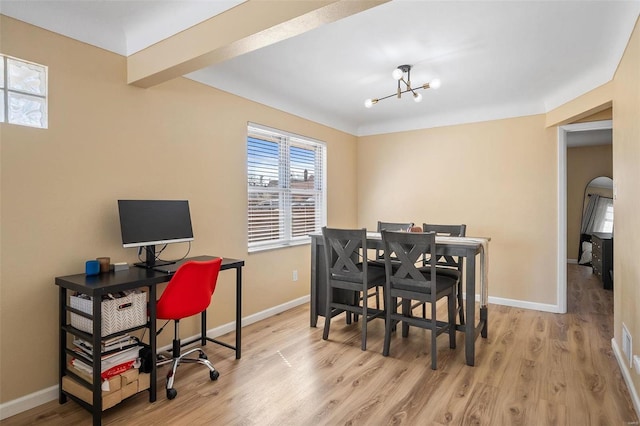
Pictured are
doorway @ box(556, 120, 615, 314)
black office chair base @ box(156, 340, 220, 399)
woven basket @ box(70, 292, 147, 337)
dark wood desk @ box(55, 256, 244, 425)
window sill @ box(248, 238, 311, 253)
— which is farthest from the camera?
doorway @ box(556, 120, 615, 314)

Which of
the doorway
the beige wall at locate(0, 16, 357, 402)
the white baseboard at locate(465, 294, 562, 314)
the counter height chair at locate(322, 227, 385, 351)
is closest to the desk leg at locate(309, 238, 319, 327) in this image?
the counter height chair at locate(322, 227, 385, 351)

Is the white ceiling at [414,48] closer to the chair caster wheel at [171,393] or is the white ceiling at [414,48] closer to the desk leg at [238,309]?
the desk leg at [238,309]

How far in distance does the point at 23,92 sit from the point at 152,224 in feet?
3.57

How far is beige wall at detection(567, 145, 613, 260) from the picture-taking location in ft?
23.0

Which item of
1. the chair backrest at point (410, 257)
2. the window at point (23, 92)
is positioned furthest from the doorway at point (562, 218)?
the window at point (23, 92)

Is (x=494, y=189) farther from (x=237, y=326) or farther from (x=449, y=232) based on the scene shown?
(x=237, y=326)

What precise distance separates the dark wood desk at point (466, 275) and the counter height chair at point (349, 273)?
0.75 feet

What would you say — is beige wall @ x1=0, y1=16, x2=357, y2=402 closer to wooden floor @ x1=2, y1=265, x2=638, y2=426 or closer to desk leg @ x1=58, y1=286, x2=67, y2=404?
desk leg @ x1=58, y1=286, x2=67, y2=404

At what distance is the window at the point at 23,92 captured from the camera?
212 cm

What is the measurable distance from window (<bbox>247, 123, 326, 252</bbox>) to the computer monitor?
100cm

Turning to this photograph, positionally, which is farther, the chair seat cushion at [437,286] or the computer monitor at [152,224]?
the chair seat cushion at [437,286]

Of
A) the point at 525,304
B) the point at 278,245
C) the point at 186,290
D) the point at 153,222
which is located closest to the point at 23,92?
the point at 153,222

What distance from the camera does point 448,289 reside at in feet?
9.61

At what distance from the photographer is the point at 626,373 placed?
2449mm
